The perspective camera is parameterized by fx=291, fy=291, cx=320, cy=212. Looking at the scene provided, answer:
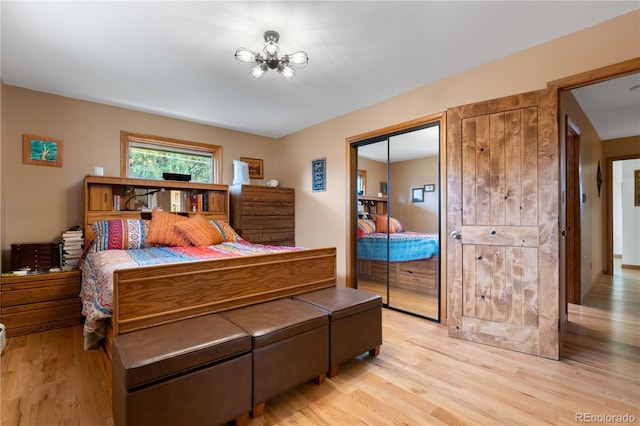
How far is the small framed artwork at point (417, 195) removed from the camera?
129 inches

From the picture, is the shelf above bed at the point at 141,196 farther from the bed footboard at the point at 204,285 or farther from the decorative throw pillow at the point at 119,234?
the bed footboard at the point at 204,285

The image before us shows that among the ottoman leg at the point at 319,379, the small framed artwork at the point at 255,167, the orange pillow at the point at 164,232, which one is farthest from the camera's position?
the small framed artwork at the point at 255,167

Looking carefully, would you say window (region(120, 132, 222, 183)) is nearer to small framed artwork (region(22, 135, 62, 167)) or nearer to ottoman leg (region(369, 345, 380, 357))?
small framed artwork (region(22, 135, 62, 167))

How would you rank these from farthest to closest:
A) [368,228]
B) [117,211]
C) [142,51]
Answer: [368,228]
[117,211]
[142,51]

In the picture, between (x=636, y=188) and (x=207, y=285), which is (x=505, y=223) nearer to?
(x=207, y=285)

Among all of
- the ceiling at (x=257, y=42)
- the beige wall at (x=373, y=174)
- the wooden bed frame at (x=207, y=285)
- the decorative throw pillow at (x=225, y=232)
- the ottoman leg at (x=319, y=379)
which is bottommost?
the ottoman leg at (x=319, y=379)

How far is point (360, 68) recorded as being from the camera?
2754 mm

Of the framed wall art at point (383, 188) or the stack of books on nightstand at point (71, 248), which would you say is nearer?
the stack of books on nightstand at point (71, 248)

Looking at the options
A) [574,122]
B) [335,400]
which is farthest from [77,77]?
[574,122]

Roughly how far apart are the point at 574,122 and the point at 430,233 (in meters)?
2.05

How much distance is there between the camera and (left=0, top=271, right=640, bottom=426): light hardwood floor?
1615 mm

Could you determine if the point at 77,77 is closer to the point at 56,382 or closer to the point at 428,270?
the point at 56,382

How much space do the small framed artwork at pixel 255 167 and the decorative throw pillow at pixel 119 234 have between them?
1943 millimetres

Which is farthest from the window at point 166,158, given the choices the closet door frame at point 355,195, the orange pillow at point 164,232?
the closet door frame at point 355,195
